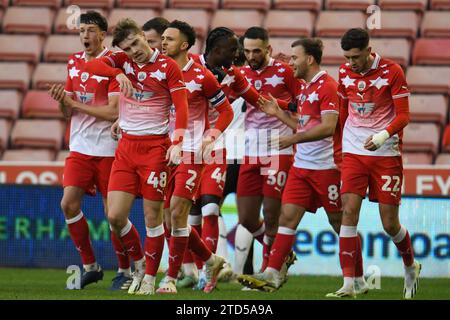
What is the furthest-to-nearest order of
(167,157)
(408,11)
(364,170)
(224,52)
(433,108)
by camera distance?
(408,11)
(433,108)
(224,52)
(364,170)
(167,157)

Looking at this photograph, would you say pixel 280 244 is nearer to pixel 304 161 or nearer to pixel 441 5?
pixel 304 161

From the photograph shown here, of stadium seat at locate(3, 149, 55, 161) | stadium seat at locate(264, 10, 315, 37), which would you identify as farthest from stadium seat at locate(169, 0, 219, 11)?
stadium seat at locate(3, 149, 55, 161)

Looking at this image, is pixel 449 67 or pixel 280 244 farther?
pixel 449 67

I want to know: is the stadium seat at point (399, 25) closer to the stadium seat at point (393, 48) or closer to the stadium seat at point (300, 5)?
the stadium seat at point (393, 48)

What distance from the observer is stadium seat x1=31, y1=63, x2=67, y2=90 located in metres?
15.9

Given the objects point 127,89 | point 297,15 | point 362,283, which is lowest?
point 362,283

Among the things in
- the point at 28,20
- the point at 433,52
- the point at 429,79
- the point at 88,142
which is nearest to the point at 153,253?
the point at 88,142

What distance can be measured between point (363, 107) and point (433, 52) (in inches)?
248

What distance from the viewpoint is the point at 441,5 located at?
1623 cm

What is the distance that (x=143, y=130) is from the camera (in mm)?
9383

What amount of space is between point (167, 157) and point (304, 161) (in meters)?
1.62

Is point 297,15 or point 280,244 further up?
point 297,15

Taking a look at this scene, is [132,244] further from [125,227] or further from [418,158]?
[418,158]

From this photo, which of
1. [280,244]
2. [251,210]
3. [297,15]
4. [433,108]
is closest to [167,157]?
[280,244]
